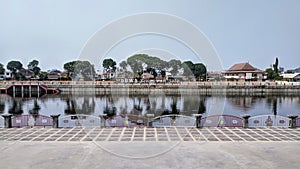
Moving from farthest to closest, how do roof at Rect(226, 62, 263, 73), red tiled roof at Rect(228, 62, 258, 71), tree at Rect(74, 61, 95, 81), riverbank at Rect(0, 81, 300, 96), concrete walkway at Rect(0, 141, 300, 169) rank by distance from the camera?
red tiled roof at Rect(228, 62, 258, 71) < roof at Rect(226, 62, 263, 73) < riverbank at Rect(0, 81, 300, 96) < tree at Rect(74, 61, 95, 81) < concrete walkway at Rect(0, 141, 300, 169)

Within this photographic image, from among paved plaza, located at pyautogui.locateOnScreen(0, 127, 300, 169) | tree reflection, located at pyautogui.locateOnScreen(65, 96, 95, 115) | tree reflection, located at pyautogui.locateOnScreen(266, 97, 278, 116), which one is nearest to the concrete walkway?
paved plaza, located at pyautogui.locateOnScreen(0, 127, 300, 169)

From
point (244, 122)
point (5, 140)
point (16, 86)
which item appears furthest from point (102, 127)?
point (16, 86)

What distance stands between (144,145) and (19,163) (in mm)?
4077

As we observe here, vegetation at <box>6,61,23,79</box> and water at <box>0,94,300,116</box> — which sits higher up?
vegetation at <box>6,61,23,79</box>

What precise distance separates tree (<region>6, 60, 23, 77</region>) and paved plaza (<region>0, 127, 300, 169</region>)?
79977 millimetres

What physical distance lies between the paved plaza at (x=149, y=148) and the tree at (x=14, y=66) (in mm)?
79977

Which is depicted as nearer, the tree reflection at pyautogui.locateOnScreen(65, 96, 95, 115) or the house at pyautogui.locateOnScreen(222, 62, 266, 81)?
the tree reflection at pyautogui.locateOnScreen(65, 96, 95, 115)

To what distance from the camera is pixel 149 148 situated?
26.0ft

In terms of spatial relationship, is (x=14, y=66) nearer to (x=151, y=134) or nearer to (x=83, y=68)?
(x=83, y=68)

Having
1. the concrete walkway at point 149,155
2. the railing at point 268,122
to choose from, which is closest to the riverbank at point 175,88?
the railing at point 268,122

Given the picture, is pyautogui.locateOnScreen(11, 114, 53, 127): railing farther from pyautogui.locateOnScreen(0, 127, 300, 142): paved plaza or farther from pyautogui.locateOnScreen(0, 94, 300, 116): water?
pyautogui.locateOnScreen(0, 94, 300, 116): water

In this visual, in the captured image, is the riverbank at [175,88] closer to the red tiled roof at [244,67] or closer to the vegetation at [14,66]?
the red tiled roof at [244,67]

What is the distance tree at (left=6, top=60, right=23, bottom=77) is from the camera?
259 feet

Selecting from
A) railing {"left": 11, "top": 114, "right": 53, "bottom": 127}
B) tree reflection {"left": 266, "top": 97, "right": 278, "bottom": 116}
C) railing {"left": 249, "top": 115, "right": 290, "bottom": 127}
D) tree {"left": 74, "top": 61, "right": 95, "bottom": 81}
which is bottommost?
tree reflection {"left": 266, "top": 97, "right": 278, "bottom": 116}
